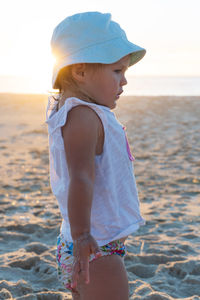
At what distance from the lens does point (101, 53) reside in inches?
60.1

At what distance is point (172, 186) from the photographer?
543cm

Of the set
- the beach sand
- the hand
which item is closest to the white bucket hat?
the beach sand

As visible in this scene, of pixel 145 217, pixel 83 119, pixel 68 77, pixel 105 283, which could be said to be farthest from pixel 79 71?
pixel 145 217

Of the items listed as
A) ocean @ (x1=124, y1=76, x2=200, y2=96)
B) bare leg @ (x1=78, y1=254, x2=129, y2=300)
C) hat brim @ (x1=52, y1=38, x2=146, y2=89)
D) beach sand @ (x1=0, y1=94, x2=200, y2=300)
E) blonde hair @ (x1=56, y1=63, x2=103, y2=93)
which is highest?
hat brim @ (x1=52, y1=38, x2=146, y2=89)

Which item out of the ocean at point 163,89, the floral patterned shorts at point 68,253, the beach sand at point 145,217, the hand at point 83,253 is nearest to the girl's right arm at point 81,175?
the hand at point 83,253

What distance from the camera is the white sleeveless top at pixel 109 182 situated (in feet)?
5.11

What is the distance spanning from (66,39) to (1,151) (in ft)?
21.0

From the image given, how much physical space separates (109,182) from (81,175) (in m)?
0.18

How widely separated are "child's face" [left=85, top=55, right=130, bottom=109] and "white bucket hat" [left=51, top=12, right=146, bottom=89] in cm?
5

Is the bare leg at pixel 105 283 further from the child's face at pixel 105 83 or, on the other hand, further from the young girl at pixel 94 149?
the child's face at pixel 105 83

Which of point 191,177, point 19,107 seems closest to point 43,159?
point 191,177

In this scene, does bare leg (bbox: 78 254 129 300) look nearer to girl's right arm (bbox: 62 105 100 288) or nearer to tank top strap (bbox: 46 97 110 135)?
girl's right arm (bbox: 62 105 100 288)

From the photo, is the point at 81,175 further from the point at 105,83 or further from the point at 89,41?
the point at 89,41

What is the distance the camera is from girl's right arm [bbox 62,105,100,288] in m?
1.39
